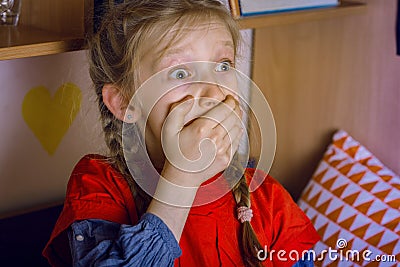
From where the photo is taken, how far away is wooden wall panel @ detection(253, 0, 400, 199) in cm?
148

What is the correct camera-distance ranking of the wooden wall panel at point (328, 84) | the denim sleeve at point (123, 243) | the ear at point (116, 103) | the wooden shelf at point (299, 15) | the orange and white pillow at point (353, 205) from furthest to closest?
the wooden wall panel at point (328, 84)
the orange and white pillow at point (353, 205)
the wooden shelf at point (299, 15)
the ear at point (116, 103)
the denim sleeve at point (123, 243)

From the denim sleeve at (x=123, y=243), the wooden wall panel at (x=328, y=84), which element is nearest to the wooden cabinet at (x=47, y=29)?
the denim sleeve at (x=123, y=243)

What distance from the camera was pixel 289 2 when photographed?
1313 mm

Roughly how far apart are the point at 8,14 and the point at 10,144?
0.26 metres

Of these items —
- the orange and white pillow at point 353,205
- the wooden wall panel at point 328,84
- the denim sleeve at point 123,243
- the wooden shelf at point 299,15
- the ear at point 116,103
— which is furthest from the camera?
the wooden wall panel at point 328,84

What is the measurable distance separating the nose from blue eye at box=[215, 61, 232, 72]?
0.03m

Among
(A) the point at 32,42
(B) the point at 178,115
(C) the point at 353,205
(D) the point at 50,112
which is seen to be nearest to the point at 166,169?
(B) the point at 178,115

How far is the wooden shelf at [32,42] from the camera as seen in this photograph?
0.92 m

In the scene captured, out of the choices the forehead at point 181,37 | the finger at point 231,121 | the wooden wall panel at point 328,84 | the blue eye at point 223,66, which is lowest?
the wooden wall panel at point 328,84

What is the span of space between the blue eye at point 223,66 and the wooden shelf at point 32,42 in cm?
20

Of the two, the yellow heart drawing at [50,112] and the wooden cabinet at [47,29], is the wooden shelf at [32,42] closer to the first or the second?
the wooden cabinet at [47,29]

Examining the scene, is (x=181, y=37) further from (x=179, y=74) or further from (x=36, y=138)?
(x=36, y=138)

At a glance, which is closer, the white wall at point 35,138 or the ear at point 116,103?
the ear at point 116,103

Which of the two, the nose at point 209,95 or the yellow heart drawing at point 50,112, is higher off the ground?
the nose at point 209,95
